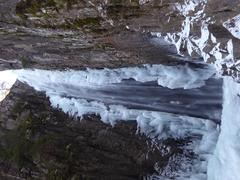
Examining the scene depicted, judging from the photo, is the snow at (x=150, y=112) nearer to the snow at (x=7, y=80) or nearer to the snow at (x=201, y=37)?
the snow at (x=7, y=80)

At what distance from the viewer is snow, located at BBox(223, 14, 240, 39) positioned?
3.03 m

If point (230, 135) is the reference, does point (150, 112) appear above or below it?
above

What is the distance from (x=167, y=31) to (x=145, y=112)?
70.9 inches

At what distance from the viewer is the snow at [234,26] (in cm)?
303

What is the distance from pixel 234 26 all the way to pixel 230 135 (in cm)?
120

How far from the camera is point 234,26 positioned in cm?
309

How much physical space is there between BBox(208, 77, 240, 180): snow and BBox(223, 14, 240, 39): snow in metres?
0.59

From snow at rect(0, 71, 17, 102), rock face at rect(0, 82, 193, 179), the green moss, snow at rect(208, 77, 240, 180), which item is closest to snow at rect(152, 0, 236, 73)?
snow at rect(208, 77, 240, 180)

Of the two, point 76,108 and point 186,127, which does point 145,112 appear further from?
point 76,108

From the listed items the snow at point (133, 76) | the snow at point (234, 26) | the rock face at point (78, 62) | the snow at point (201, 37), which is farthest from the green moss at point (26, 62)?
the snow at point (234, 26)

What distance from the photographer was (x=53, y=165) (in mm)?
5863

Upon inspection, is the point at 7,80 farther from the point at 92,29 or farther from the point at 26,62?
the point at 92,29

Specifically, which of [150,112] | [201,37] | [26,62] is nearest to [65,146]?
[26,62]

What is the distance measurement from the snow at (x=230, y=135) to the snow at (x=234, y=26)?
1.94 feet
